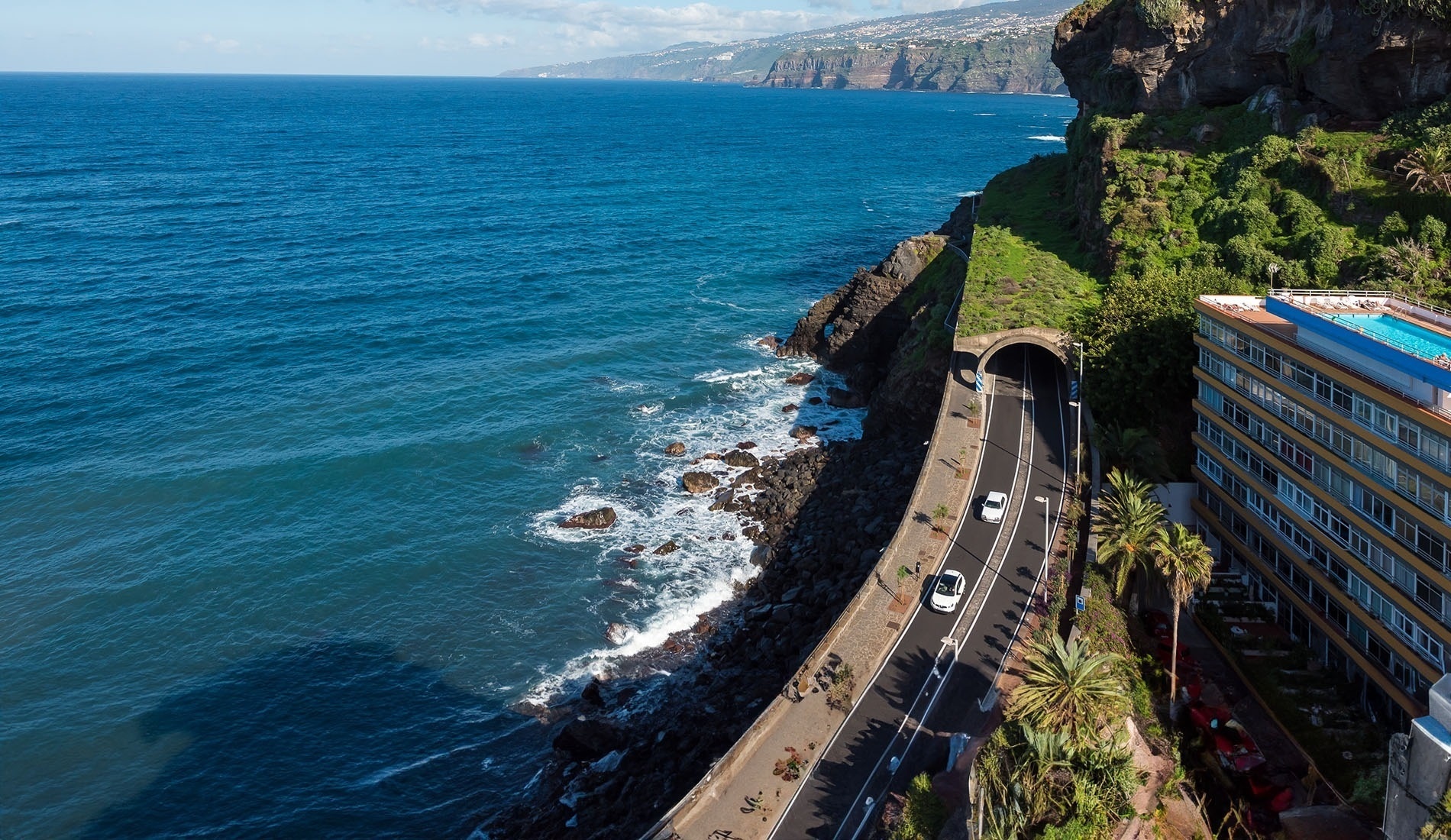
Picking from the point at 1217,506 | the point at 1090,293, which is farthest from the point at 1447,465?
the point at 1090,293

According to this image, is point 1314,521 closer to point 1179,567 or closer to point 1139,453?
point 1179,567

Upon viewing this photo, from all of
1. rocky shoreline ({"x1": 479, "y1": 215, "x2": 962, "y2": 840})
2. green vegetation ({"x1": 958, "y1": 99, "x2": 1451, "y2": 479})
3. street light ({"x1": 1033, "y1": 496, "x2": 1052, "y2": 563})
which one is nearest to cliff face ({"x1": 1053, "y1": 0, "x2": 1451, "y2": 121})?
green vegetation ({"x1": 958, "y1": 99, "x2": 1451, "y2": 479})

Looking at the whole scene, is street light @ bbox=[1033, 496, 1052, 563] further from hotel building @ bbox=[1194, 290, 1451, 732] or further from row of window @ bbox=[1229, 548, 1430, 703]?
row of window @ bbox=[1229, 548, 1430, 703]

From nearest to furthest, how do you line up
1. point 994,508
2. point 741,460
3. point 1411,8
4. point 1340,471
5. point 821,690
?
point 1340,471 < point 821,690 < point 994,508 < point 1411,8 < point 741,460

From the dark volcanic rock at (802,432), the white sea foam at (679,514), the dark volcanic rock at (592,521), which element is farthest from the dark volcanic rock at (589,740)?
the dark volcanic rock at (802,432)

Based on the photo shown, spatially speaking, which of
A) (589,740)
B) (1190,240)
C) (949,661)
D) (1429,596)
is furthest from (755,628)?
(1190,240)
